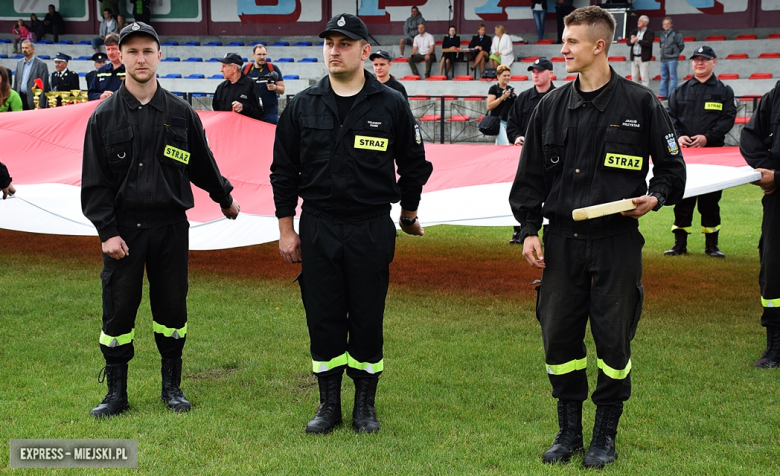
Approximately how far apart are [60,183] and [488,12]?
63.5 feet

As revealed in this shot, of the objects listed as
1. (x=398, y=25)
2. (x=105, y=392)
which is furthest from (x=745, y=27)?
(x=105, y=392)

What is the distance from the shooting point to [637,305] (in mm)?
3066

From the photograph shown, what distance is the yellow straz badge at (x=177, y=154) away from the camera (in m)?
3.61

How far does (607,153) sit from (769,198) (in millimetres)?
1852

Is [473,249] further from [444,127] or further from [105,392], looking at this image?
[444,127]

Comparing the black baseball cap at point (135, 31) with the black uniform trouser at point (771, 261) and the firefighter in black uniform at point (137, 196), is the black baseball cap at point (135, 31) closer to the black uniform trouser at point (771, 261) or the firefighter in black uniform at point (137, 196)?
the firefighter in black uniform at point (137, 196)

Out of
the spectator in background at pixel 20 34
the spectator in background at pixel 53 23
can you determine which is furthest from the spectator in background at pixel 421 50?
the spectator in background at pixel 53 23

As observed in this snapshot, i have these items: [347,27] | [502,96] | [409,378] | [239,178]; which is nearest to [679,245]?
[502,96]

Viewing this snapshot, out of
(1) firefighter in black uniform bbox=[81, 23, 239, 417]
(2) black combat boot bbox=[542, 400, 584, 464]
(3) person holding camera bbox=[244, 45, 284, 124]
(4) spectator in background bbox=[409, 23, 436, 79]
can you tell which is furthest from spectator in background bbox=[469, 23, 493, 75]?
(2) black combat boot bbox=[542, 400, 584, 464]

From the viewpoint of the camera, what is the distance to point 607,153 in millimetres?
3010

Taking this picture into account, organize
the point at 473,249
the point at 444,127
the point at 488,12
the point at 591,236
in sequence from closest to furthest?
the point at 591,236
the point at 473,249
the point at 444,127
the point at 488,12

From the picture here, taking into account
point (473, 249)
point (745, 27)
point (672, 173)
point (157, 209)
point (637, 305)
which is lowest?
point (473, 249)

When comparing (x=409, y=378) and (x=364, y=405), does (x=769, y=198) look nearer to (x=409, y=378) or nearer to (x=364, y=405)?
(x=409, y=378)

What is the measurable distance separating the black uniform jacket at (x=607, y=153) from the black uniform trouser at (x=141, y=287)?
172 cm
